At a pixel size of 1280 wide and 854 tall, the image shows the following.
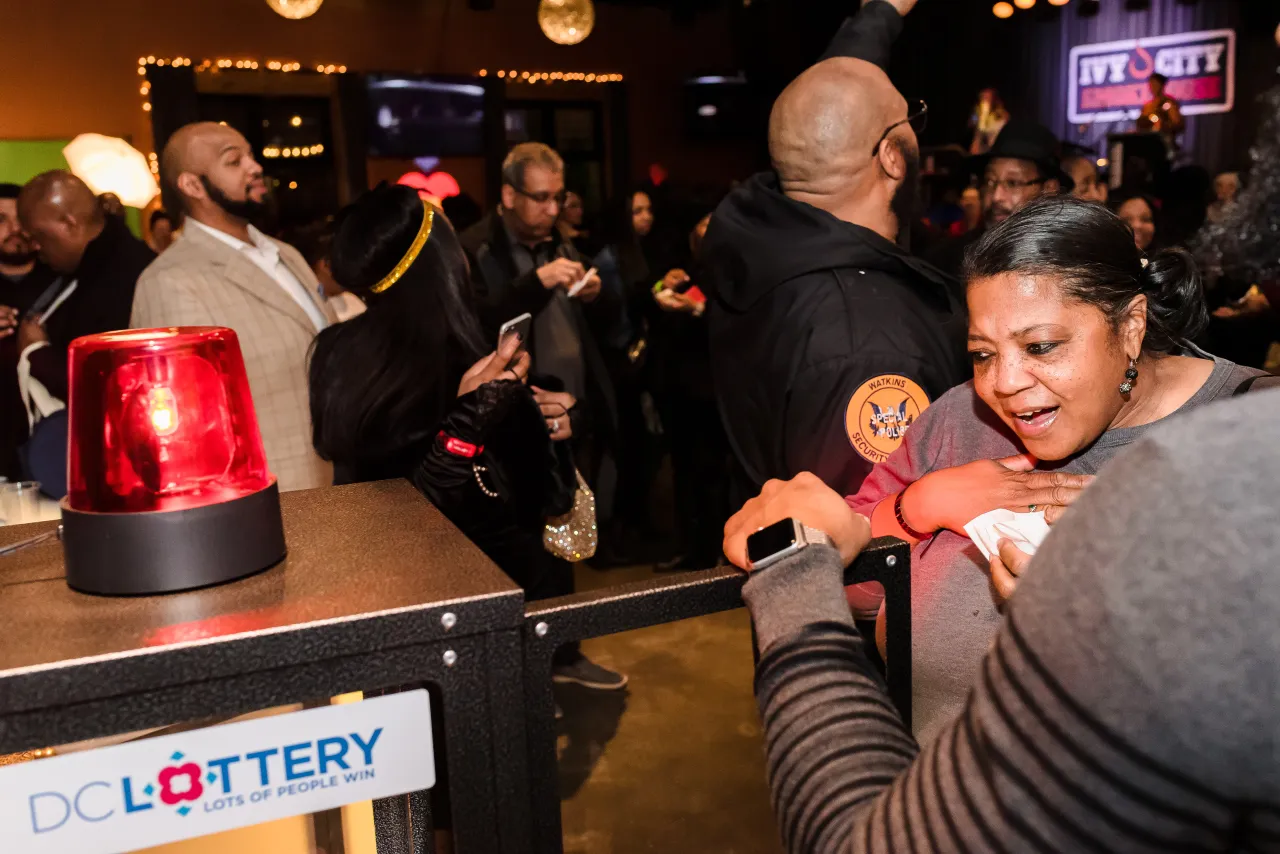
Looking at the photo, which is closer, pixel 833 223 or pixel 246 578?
pixel 246 578

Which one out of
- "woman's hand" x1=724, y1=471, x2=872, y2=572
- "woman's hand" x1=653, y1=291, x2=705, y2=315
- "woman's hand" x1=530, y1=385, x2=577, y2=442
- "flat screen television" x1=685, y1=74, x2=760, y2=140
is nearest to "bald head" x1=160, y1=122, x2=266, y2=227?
"woman's hand" x1=530, y1=385, x2=577, y2=442

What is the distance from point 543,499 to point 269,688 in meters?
1.87

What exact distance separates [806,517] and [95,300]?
3224mm

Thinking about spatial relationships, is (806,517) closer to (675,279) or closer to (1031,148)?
(1031,148)

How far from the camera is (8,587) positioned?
0.69m

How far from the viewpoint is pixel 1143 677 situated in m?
0.44

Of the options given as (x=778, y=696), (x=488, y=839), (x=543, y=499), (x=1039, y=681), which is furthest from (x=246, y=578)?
(x=543, y=499)

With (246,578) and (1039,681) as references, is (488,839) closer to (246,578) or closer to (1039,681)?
(246,578)

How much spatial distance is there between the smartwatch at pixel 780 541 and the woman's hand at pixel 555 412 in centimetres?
189

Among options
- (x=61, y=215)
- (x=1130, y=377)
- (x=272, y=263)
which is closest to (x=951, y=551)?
(x=1130, y=377)

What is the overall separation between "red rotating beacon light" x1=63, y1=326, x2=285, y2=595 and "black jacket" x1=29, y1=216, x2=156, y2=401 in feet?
9.41

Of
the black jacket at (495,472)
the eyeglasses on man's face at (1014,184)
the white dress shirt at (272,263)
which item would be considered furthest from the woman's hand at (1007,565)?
the eyeglasses on man's face at (1014,184)

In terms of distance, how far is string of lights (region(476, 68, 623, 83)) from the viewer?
971 centimetres

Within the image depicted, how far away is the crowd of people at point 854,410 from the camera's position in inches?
17.6
